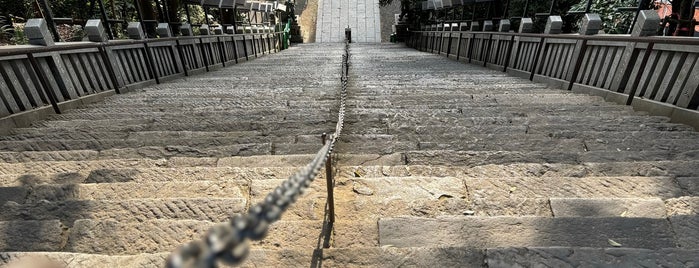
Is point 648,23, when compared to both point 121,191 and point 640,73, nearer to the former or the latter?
point 640,73

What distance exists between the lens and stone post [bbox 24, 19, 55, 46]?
200 inches

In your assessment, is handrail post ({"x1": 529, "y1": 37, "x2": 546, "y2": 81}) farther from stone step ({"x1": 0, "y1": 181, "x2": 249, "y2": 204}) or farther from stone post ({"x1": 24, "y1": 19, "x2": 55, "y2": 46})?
stone post ({"x1": 24, "y1": 19, "x2": 55, "y2": 46})

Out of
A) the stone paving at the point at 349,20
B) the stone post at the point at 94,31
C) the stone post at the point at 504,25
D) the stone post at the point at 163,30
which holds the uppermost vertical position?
the stone post at the point at 94,31

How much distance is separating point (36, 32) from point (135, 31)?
9.95 ft

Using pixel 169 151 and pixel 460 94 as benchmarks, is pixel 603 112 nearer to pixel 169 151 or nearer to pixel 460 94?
pixel 460 94

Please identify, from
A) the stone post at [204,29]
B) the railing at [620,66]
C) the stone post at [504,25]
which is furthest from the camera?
the stone post at [204,29]

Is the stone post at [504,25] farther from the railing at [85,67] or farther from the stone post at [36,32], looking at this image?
the stone post at [36,32]

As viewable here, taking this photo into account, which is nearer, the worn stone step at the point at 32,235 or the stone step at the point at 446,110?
the worn stone step at the point at 32,235

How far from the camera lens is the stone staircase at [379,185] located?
1818 millimetres

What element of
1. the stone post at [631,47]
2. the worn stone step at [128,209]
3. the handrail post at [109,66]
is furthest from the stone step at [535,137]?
the handrail post at [109,66]

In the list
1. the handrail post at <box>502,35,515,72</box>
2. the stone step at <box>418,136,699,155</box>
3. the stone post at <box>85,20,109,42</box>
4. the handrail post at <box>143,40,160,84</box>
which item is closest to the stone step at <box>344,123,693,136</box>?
the stone step at <box>418,136,699,155</box>

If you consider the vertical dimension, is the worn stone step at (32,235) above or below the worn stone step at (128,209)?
above

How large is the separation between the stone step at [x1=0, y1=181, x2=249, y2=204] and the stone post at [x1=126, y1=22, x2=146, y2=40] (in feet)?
21.7

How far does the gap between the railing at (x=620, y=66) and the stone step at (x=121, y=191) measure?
16.9 feet
